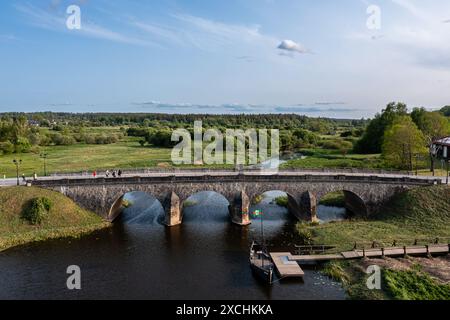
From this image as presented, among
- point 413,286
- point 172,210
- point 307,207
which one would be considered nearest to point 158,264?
point 172,210

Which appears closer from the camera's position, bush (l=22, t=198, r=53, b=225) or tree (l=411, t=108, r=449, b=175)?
bush (l=22, t=198, r=53, b=225)

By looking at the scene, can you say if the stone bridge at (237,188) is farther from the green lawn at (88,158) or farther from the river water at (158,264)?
the green lawn at (88,158)

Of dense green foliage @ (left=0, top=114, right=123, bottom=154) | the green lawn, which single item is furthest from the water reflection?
Result: dense green foliage @ (left=0, top=114, right=123, bottom=154)

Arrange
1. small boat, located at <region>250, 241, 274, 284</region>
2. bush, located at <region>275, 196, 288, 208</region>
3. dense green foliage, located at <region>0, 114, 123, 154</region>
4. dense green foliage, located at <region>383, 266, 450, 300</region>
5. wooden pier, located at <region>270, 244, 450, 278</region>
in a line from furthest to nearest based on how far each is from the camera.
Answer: dense green foliage, located at <region>0, 114, 123, 154</region>
bush, located at <region>275, 196, 288, 208</region>
wooden pier, located at <region>270, 244, 450, 278</region>
small boat, located at <region>250, 241, 274, 284</region>
dense green foliage, located at <region>383, 266, 450, 300</region>

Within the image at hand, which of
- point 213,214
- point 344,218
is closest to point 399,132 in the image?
point 344,218

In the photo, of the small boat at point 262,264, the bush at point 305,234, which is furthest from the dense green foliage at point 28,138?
the small boat at point 262,264

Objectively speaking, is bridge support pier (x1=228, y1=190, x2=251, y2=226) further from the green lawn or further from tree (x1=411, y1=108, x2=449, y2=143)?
tree (x1=411, y1=108, x2=449, y2=143)

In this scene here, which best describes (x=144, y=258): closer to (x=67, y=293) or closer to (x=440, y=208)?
(x=67, y=293)
